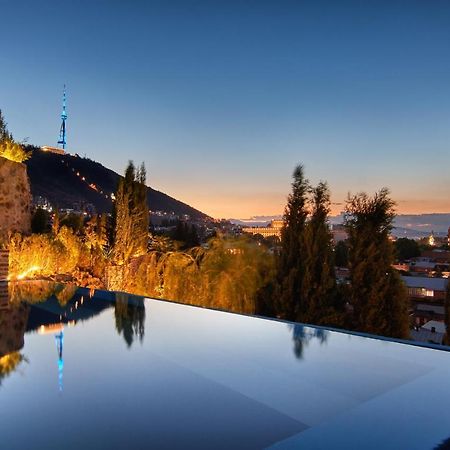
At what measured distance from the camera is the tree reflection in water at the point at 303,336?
10.9ft

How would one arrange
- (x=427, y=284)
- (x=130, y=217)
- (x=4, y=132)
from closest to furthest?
(x=4, y=132) → (x=130, y=217) → (x=427, y=284)

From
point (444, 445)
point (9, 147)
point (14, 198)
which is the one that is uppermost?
point (9, 147)

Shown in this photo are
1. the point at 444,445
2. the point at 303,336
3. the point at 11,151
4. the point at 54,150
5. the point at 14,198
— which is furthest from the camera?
the point at 54,150

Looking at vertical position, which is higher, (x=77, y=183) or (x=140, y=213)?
(x=77, y=183)

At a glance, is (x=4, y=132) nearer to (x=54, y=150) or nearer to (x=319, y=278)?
(x=319, y=278)

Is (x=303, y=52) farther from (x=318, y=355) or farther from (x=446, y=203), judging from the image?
(x=446, y=203)

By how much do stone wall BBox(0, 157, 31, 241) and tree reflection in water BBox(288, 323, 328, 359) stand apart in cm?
899

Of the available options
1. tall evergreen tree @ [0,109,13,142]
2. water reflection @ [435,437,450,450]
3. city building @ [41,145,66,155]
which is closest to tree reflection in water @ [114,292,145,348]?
water reflection @ [435,437,450,450]

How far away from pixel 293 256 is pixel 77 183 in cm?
3026

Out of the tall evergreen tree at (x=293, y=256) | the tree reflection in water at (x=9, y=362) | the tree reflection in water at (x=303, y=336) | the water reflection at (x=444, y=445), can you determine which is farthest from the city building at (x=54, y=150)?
the water reflection at (x=444, y=445)

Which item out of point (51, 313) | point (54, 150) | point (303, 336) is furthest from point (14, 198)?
point (54, 150)

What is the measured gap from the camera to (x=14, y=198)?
11141 mm

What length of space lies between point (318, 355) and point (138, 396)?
4.70 ft

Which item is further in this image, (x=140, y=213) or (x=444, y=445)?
(x=140, y=213)
